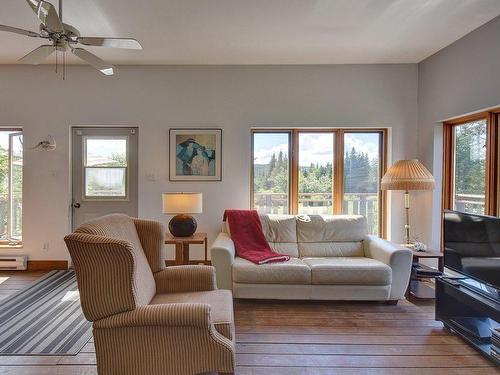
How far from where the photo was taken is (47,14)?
1843 millimetres

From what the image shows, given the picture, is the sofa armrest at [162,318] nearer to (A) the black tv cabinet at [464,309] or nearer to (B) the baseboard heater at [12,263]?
(A) the black tv cabinet at [464,309]

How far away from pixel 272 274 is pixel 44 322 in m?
2.05

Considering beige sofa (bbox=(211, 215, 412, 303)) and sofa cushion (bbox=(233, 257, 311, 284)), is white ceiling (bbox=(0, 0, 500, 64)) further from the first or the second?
sofa cushion (bbox=(233, 257, 311, 284))

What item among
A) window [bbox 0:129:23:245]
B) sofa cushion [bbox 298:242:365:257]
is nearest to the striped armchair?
sofa cushion [bbox 298:242:365:257]

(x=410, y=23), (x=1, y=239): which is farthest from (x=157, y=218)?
(x=410, y=23)

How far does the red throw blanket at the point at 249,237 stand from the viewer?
3249 millimetres

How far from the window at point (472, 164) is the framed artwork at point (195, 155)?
9.26 feet

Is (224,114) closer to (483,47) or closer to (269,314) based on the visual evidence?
(269,314)

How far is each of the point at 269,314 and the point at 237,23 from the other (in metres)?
2.76

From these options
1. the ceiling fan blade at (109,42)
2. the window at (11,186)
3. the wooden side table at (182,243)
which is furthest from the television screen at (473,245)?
the window at (11,186)

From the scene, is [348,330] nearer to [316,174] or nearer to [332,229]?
[332,229]

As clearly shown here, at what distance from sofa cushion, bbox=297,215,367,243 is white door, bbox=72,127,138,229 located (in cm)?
229

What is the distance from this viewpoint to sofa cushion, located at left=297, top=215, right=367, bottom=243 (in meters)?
3.62

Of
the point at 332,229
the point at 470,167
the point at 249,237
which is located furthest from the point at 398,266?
the point at 249,237
